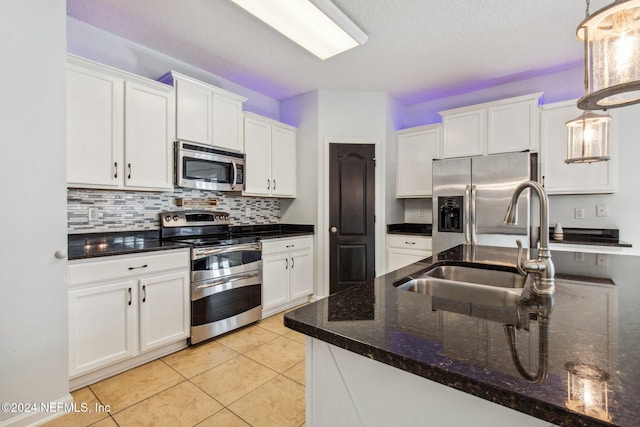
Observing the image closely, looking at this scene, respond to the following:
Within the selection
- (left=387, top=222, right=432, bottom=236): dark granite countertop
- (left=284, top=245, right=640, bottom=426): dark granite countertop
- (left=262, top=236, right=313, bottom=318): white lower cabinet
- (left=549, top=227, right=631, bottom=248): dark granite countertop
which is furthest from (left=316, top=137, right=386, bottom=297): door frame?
(left=284, top=245, right=640, bottom=426): dark granite countertop

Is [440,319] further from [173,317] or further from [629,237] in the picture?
[629,237]

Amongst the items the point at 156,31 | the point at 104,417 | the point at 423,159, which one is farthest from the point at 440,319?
the point at 423,159

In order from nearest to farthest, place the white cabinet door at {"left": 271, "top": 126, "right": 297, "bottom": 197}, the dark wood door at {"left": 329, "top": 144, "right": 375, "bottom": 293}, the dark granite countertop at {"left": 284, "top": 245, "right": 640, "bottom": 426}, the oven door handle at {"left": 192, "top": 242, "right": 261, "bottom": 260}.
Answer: the dark granite countertop at {"left": 284, "top": 245, "right": 640, "bottom": 426} → the oven door handle at {"left": 192, "top": 242, "right": 261, "bottom": 260} → the white cabinet door at {"left": 271, "top": 126, "right": 297, "bottom": 197} → the dark wood door at {"left": 329, "top": 144, "right": 375, "bottom": 293}

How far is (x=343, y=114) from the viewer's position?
12.3 feet

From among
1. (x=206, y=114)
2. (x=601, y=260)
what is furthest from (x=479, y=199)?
(x=206, y=114)

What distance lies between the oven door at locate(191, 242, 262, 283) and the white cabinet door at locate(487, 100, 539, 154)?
2.78 m

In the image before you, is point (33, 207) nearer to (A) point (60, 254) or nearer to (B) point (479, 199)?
(A) point (60, 254)

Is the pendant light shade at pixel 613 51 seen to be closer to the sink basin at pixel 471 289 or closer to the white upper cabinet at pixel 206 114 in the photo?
the sink basin at pixel 471 289

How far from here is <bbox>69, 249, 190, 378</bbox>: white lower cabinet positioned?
187 cm

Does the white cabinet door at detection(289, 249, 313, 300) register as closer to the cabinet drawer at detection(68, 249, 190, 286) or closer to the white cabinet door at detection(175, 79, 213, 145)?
the cabinet drawer at detection(68, 249, 190, 286)

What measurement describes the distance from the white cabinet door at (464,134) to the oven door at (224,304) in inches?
103

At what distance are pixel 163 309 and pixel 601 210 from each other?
4.21 metres

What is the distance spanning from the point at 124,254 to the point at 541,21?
3.61 m

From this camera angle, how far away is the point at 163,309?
2287mm
